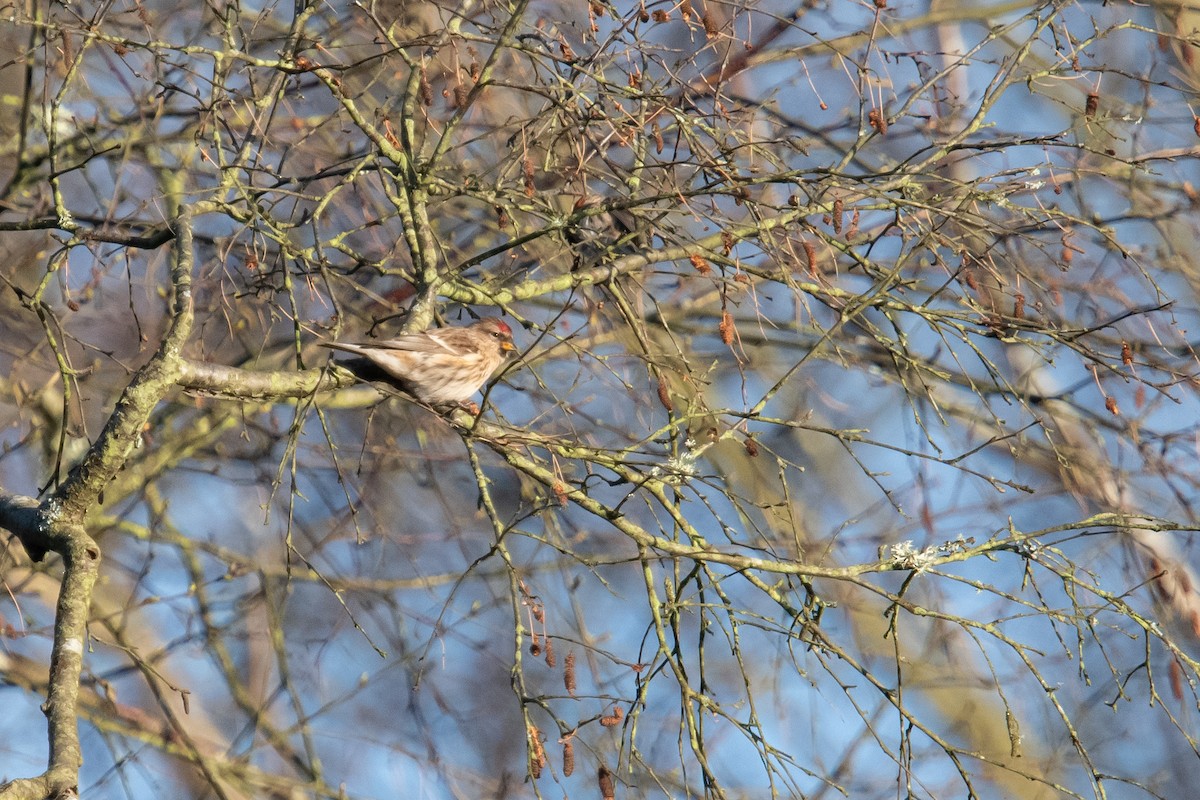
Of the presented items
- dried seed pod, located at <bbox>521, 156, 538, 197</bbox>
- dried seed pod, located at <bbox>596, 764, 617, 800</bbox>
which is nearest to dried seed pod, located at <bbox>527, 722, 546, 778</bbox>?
dried seed pod, located at <bbox>596, 764, 617, 800</bbox>

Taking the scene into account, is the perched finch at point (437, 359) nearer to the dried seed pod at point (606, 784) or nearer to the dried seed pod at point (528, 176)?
the dried seed pod at point (528, 176)

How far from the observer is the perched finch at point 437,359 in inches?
166

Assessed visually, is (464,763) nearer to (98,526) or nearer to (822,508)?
(98,526)

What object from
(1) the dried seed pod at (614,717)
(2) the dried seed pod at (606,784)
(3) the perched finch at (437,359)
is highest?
(3) the perched finch at (437,359)

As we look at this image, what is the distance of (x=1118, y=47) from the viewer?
8516mm

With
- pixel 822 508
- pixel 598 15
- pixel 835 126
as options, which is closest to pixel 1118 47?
pixel 835 126

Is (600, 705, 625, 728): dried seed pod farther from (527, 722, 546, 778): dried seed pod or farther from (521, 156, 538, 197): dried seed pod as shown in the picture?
(521, 156, 538, 197): dried seed pod

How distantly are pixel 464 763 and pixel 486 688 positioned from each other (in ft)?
2.24

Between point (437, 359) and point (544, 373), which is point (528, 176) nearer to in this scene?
point (437, 359)

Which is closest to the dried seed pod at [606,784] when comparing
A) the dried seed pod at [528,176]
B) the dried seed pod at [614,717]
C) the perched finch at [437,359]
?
the dried seed pod at [614,717]

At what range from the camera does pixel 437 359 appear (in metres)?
4.40

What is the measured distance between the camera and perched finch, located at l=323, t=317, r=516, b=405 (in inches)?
166

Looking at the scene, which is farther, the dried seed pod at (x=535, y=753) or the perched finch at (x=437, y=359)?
the perched finch at (x=437, y=359)

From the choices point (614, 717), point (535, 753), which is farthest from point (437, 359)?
point (535, 753)
